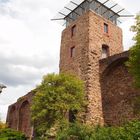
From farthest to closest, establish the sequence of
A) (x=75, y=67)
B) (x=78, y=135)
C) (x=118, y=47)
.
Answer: (x=118, y=47)
(x=75, y=67)
(x=78, y=135)

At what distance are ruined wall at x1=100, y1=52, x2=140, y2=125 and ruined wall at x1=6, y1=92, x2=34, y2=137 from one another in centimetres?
1094

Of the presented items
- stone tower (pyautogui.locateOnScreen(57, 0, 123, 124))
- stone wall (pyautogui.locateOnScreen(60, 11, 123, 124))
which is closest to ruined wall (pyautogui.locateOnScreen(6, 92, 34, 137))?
stone wall (pyautogui.locateOnScreen(60, 11, 123, 124))

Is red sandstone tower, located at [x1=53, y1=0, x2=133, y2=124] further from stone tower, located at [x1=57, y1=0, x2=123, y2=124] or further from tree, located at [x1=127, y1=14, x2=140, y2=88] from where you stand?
tree, located at [x1=127, y1=14, x2=140, y2=88]

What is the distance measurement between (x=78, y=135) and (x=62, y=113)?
4.68m

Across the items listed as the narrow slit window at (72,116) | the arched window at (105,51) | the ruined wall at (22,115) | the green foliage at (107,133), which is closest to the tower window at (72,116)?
the narrow slit window at (72,116)

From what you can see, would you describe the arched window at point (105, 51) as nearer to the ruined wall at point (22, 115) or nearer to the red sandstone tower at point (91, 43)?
the red sandstone tower at point (91, 43)

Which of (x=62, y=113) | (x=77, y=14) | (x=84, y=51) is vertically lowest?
(x=62, y=113)

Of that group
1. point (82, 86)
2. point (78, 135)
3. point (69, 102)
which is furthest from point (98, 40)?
point (78, 135)

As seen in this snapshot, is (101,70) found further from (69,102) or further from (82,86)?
(69,102)

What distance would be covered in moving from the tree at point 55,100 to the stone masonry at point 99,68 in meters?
1.84

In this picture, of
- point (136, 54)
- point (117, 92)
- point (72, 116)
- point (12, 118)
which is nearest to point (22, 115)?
point (12, 118)

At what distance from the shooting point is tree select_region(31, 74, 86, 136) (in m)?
19.2

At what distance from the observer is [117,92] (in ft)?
71.1

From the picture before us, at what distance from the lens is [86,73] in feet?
74.2
